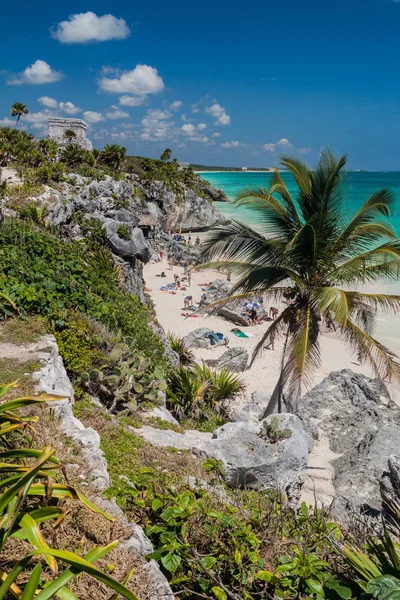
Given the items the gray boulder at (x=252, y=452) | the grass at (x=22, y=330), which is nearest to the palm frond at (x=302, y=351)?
the gray boulder at (x=252, y=452)

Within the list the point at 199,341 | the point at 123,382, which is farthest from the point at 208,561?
the point at 199,341

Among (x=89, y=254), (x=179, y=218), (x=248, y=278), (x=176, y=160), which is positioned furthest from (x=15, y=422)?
(x=176, y=160)

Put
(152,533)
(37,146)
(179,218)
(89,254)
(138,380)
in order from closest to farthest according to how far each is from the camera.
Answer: (152,533), (138,380), (89,254), (37,146), (179,218)

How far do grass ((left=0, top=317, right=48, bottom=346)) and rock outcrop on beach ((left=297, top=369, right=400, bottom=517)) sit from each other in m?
5.74

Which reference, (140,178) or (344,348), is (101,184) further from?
(140,178)

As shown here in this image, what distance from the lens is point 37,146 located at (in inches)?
1240

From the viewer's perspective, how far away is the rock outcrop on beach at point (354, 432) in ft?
24.5

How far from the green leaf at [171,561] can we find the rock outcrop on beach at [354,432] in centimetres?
485

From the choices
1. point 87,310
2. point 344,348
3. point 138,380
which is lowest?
point 344,348

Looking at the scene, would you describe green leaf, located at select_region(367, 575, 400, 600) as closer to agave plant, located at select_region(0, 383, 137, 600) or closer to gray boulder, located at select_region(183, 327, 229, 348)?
agave plant, located at select_region(0, 383, 137, 600)

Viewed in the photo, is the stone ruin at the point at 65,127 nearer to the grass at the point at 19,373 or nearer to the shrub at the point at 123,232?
the shrub at the point at 123,232

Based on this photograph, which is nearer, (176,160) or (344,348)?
(344,348)

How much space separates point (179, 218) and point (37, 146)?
2131 cm

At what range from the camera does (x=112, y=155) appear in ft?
130
